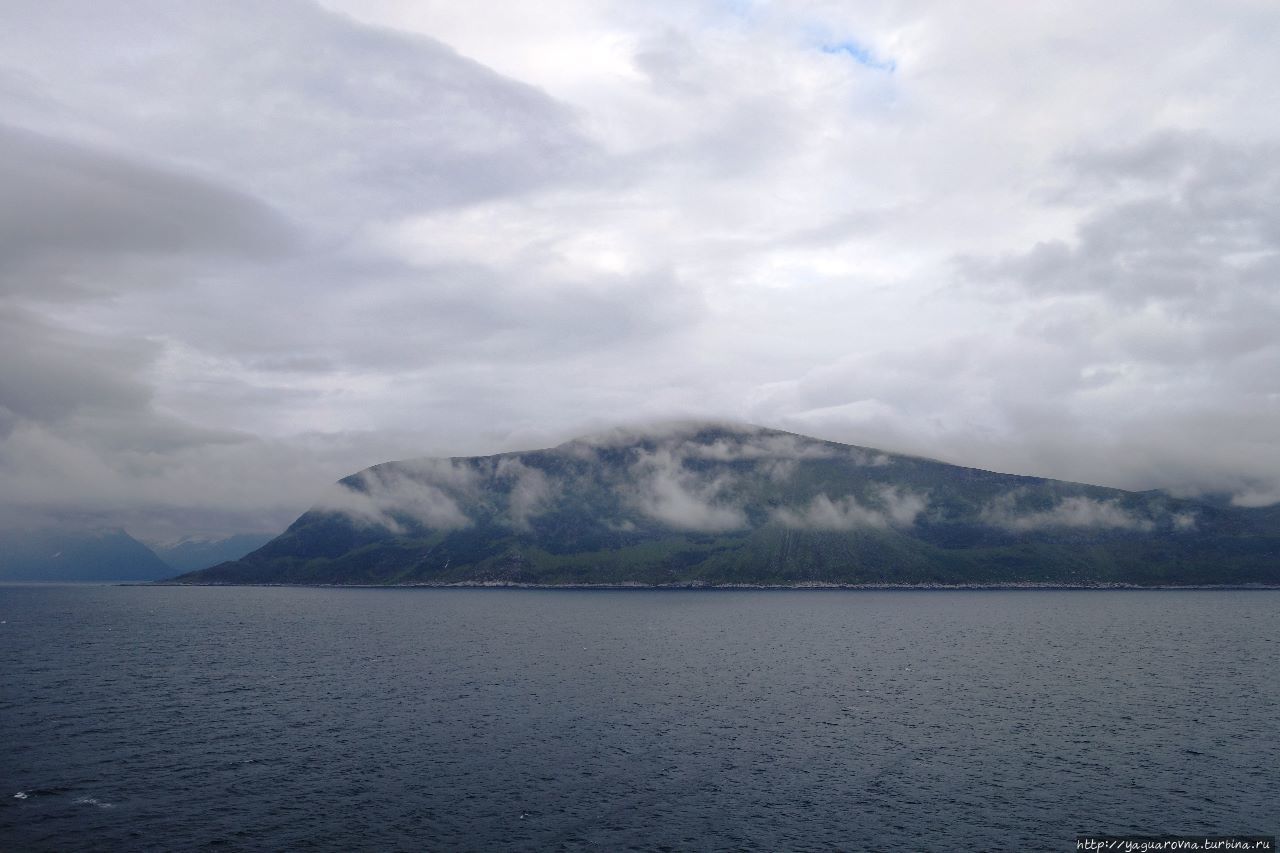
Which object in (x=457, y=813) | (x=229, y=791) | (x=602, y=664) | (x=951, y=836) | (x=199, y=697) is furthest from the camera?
(x=602, y=664)

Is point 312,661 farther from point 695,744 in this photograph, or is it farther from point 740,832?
point 740,832

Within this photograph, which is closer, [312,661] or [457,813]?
[457,813]

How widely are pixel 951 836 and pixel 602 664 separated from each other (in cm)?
11886

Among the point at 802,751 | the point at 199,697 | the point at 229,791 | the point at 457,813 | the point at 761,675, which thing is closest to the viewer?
the point at 457,813

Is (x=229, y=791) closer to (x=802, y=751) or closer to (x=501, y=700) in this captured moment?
(x=501, y=700)

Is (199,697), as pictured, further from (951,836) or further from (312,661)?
(951,836)

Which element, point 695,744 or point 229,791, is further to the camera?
point 695,744

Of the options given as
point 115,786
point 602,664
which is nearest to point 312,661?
point 602,664

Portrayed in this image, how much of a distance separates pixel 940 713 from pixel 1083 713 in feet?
79.3

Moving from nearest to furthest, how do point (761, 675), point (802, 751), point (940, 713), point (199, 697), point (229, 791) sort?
point (229, 791) < point (802, 751) < point (940, 713) < point (199, 697) < point (761, 675)

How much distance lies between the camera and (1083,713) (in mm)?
126938

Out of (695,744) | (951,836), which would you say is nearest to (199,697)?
(695,744)

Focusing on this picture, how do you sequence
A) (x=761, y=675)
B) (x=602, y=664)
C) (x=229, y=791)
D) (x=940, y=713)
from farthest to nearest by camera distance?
(x=602, y=664)
(x=761, y=675)
(x=940, y=713)
(x=229, y=791)

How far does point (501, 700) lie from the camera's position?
5325 inches
